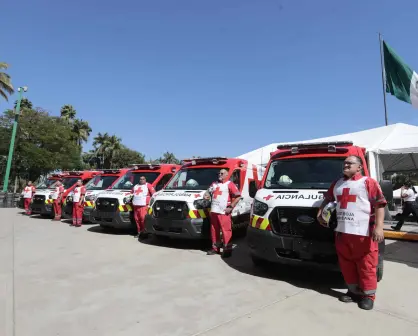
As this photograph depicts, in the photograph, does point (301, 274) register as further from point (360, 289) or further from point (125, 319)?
point (125, 319)

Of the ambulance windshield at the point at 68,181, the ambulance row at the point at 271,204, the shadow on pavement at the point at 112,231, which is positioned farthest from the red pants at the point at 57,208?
the ambulance row at the point at 271,204

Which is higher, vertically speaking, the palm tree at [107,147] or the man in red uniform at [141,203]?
the palm tree at [107,147]

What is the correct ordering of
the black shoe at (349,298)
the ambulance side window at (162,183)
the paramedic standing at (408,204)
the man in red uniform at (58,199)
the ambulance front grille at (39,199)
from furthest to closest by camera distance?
the ambulance front grille at (39,199), the man in red uniform at (58,199), the paramedic standing at (408,204), the ambulance side window at (162,183), the black shoe at (349,298)

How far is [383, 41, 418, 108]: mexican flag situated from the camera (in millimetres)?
10125

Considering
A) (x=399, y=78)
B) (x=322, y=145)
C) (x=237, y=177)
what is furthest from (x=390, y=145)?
(x=322, y=145)

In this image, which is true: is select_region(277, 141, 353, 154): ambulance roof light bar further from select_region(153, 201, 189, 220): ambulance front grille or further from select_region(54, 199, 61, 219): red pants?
select_region(54, 199, 61, 219): red pants

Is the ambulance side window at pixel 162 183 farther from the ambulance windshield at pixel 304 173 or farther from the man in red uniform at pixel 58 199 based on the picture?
the man in red uniform at pixel 58 199

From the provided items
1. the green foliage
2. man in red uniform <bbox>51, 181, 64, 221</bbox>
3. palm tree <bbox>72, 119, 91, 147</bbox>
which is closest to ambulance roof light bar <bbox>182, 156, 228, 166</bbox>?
man in red uniform <bbox>51, 181, 64, 221</bbox>

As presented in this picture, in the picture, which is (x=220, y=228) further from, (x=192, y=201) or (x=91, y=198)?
(x=91, y=198)

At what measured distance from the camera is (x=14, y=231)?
10.0m

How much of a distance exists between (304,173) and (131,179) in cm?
643

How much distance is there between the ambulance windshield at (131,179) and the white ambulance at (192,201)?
1.66 m

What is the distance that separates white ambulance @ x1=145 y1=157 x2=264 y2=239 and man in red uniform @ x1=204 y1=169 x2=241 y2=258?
0.41 m

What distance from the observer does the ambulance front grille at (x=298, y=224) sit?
4.66 metres
